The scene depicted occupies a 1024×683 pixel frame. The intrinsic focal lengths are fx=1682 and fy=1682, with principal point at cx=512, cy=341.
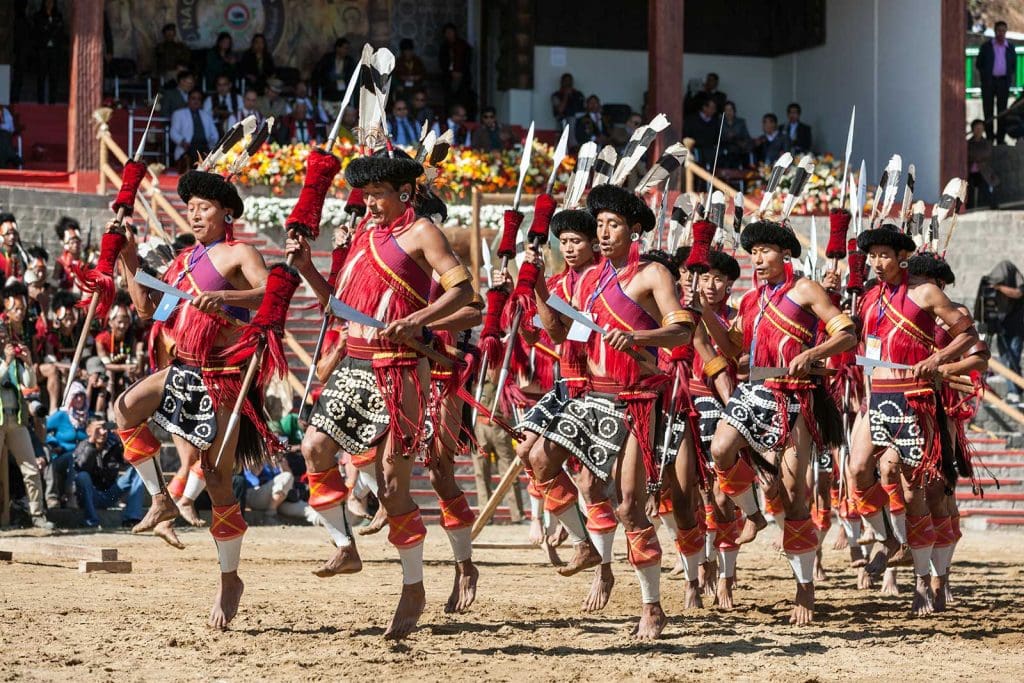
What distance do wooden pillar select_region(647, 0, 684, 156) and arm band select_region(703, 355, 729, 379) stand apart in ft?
40.6

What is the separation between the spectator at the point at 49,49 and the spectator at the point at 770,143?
9579 mm

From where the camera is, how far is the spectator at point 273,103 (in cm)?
2142

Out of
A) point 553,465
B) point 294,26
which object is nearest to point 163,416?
point 553,465

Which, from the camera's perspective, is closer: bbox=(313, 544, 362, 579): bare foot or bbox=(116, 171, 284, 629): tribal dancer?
bbox=(313, 544, 362, 579): bare foot

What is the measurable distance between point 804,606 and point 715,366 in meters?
1.57

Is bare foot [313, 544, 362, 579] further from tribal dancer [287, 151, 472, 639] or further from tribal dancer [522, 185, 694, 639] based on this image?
tribal dancer [522, 185, 694, 639]

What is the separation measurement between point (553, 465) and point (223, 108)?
45.3 feet

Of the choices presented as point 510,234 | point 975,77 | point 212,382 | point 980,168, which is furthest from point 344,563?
point 975,77

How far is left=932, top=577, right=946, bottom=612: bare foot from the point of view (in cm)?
Answer: 929

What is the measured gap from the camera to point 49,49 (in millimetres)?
22500

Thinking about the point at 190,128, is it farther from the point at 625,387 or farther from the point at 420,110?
the point at 625,387

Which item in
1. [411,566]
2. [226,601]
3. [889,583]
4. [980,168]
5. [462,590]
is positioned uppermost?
[980,168]

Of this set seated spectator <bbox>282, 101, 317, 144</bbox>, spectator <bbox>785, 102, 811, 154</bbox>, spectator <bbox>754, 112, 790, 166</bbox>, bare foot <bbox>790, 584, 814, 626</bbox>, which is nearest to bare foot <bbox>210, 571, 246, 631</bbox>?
bare foot <bbox>790, 584, 814, 626</bbox>

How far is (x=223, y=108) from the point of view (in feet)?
68.4
